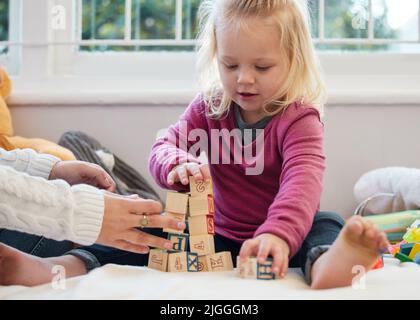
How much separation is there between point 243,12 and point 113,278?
0.54 metres

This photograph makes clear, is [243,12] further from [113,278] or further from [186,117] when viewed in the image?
[113,278]

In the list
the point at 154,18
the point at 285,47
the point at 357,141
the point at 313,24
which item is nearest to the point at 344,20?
the point at 313,24

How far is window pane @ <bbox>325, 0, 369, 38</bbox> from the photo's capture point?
81.4 inches

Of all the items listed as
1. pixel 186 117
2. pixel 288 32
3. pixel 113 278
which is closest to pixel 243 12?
pixel 288 32

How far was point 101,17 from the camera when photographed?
223 centimetres

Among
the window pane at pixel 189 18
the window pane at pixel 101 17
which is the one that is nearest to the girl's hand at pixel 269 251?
the window pane at pixel 189 18

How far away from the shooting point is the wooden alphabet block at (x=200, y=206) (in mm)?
1068

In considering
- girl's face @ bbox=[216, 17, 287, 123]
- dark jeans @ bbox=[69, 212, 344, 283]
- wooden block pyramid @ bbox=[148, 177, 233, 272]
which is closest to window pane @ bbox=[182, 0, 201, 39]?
girl's face @ bbox=[216, 17, 287, 123]

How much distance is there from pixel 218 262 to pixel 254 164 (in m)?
0.25

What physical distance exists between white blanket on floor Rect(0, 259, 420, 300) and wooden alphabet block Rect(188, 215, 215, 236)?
83 millimetres

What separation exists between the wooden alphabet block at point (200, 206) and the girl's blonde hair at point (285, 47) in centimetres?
28

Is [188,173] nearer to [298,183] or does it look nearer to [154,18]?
[298,183]

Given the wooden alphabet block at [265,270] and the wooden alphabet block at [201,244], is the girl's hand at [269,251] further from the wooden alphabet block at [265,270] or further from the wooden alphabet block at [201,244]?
the wooden alphabet block at [201,244]
